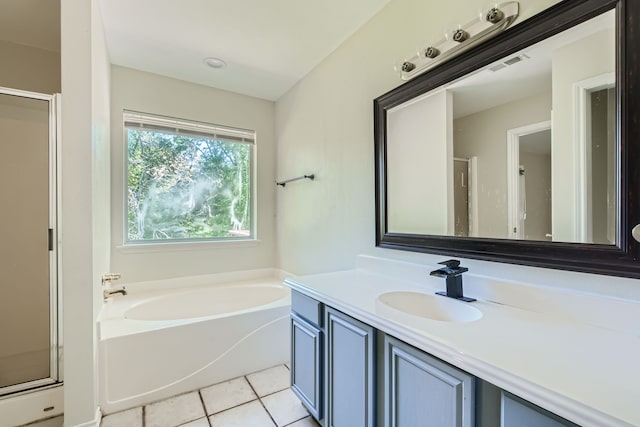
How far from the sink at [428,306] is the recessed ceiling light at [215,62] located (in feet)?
7.58

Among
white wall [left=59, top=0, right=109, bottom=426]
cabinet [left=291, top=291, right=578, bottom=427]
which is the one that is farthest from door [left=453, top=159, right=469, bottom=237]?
white wall [left=59, top=0, right=109, bottom=426]

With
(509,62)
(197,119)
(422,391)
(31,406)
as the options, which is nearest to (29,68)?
(197,119)

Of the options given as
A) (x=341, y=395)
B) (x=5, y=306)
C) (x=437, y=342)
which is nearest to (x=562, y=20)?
(x=437, y=342)

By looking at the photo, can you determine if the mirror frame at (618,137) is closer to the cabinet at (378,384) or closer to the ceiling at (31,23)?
the cabinet at (378,384)

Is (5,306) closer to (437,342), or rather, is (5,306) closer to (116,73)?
(116,73)

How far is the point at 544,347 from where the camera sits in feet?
2.65

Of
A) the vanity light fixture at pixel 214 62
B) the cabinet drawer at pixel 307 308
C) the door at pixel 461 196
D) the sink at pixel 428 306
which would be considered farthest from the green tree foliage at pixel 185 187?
the door at pixel 461 196

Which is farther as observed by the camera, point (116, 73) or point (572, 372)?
point (116, 73)

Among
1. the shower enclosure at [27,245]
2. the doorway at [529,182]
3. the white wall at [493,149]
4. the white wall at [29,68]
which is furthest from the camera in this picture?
the white wall at [29,68]

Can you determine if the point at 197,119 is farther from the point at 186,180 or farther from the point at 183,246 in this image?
the point at 183,246

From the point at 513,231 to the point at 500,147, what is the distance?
0.38 metres

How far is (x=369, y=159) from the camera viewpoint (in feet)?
6.56

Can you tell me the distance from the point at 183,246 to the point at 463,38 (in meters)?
2.78

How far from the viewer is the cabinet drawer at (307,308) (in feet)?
4.86
